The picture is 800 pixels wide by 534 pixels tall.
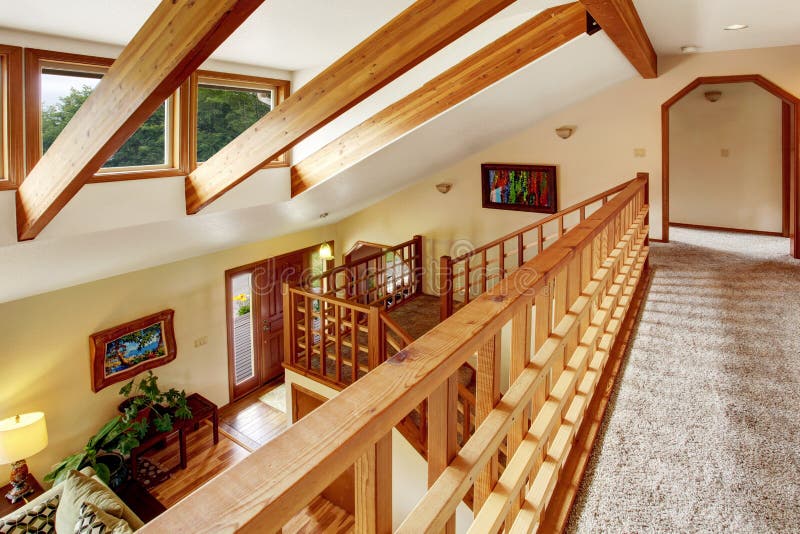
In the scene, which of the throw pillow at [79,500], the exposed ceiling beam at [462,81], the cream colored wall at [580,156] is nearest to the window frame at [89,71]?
the exposed ceiling beam at [462,81]

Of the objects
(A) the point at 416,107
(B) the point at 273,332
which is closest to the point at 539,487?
(A) the point at 416,107

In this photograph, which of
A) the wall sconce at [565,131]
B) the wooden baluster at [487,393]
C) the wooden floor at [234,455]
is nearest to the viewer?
the wooden baluster at [487,393]

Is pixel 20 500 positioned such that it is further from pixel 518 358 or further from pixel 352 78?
pixel 518 358

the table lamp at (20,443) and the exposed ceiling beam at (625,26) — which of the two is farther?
the table lamp at (20,443)

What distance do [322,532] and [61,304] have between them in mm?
3536

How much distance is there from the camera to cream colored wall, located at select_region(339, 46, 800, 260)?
5.54m

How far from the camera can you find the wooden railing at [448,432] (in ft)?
1.78

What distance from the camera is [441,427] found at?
0.89m

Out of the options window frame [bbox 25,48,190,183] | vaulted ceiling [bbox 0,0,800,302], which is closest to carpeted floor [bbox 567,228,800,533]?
vaulted ceiling [bbox 0,0,800,302]

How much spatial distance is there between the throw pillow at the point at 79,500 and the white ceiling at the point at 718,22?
5.17 m

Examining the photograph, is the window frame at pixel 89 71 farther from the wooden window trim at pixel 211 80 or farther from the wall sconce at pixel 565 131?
the wall sconce at pixel 565 131

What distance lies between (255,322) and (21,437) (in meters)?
3.27

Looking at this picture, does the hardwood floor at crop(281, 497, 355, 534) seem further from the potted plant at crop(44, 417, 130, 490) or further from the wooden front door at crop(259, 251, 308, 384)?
the wooden front door at crop(259, 251, 308, 384)

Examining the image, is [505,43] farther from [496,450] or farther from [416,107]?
[496,450]
